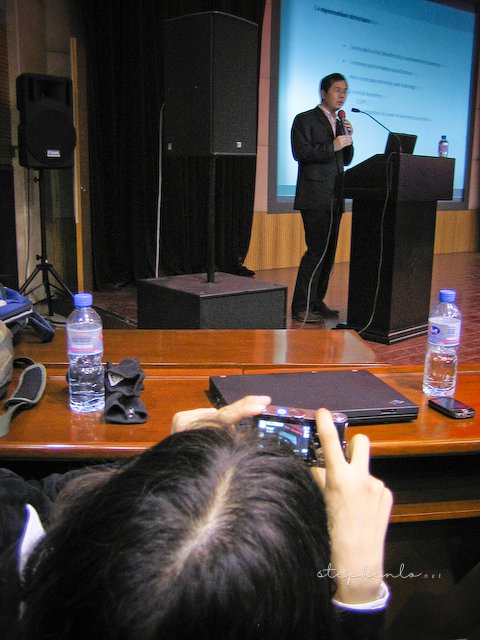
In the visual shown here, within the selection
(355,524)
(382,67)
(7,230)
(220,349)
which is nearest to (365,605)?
(355,524)

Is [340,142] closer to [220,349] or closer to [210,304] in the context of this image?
[210,304]

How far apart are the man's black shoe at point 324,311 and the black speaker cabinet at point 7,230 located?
1.88 metres

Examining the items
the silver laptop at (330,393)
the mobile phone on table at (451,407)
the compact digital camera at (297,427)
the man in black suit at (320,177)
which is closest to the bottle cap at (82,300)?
the silver laptop at (330,393)

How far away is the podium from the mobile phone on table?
2.10 metres

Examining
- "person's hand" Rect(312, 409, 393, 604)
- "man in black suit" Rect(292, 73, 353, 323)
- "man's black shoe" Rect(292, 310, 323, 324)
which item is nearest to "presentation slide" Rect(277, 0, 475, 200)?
"man in black suit" Rect(292, 73, 353, 323)

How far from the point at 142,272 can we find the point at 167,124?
254 centimetres

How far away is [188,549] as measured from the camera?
0.40 m

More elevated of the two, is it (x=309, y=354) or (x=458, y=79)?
(x=458, y=79)

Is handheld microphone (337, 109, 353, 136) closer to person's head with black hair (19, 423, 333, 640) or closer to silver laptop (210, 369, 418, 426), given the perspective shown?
silver laptop (210, 369, 418, 426)

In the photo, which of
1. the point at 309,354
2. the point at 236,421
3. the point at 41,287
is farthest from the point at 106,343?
the point at 41,287

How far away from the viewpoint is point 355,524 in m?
0.59

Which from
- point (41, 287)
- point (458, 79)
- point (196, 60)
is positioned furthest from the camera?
point (458, 79)

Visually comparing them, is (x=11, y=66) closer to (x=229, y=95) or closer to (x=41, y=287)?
(x=41, y=287)

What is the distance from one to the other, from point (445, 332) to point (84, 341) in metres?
0.71
